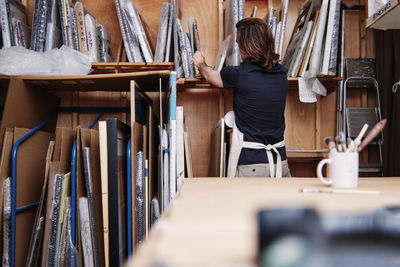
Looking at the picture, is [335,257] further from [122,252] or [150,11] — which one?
[150,11]

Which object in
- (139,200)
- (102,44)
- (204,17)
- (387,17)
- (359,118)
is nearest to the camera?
(387,17)

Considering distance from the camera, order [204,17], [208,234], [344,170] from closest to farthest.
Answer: [208,234]
[344,170]
[204,17]

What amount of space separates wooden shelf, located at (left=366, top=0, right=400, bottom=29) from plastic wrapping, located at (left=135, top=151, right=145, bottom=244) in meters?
1.07

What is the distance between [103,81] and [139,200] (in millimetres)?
765

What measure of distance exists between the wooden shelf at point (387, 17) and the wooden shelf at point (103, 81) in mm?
875

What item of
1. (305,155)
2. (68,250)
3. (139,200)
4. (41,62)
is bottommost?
(68,250)

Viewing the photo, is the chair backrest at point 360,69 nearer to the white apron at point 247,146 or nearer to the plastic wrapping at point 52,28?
the white apron at point 247,146

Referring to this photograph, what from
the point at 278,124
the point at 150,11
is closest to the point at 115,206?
the point at 278,124

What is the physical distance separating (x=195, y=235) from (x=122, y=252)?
1.24m

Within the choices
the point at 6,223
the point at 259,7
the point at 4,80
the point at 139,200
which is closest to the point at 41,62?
the point at 4,80

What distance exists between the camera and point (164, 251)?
28 centimetres

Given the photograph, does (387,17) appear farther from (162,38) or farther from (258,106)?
(162,38)

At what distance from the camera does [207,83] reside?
224 centimetres

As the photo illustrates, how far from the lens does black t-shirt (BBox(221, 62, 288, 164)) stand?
163 centimetres
